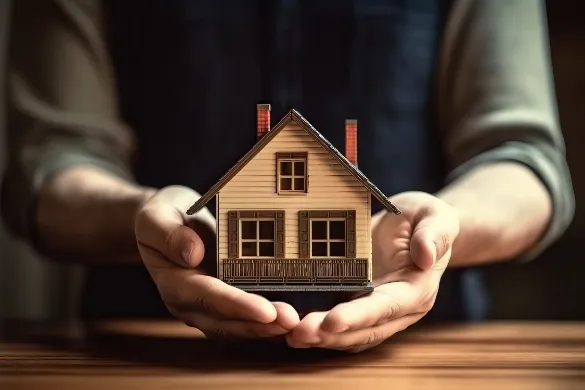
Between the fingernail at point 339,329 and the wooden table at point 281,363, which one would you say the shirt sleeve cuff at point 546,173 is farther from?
the fingernail at point 339,329

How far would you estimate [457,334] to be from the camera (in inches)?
45.4

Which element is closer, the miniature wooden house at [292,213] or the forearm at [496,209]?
the miniature wooden house at [292,213]

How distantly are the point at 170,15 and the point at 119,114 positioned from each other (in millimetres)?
189

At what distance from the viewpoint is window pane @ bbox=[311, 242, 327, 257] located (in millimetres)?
956

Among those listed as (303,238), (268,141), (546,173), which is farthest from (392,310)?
(546,173)

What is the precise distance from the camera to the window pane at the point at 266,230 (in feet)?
3.13

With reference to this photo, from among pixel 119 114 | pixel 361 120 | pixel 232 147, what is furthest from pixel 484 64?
pixel 119 114

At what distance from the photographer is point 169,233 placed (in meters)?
0.94

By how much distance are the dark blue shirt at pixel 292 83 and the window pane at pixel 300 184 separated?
34cm

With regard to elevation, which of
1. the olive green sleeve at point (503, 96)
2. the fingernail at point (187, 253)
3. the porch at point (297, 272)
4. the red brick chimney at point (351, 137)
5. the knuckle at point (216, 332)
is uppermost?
the olive green sleeve at point (503, 96)

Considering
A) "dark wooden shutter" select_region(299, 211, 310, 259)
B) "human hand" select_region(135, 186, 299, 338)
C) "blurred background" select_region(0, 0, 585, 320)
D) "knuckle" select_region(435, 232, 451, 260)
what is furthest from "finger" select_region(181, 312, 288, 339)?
"blurred background" select_region(0, 0, 585, 320)

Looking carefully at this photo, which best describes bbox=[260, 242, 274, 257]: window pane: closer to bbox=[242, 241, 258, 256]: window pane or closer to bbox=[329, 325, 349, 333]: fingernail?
Answer: bbox=[242, 241, 258, 256]: window pane

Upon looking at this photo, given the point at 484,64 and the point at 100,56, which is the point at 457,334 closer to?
the point at 484,64

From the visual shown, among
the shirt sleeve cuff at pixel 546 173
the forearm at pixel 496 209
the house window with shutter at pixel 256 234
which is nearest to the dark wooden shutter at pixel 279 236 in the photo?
the house window with shutter at pixel 256 234
